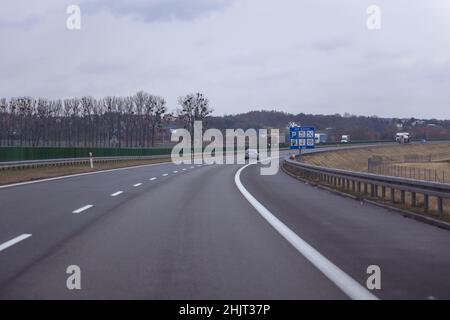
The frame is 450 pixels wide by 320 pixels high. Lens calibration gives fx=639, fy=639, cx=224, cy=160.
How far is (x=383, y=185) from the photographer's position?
1938cm

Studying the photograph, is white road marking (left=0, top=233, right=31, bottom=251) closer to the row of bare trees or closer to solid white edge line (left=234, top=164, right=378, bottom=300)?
solid white edge line (left=234, top=164, right=378, bottom=300)

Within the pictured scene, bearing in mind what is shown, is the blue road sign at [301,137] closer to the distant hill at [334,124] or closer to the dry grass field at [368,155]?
the dry grass field at [368,155]

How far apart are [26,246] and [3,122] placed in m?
66.1

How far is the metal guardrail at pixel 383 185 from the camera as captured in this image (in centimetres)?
1508

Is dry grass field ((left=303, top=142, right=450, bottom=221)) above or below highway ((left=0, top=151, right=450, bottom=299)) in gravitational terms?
below

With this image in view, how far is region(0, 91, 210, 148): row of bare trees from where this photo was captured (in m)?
83.3

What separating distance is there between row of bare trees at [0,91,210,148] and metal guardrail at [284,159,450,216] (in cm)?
4908

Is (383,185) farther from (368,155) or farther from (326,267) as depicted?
(368,155)

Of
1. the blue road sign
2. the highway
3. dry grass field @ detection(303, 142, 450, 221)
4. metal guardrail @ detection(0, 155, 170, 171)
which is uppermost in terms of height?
the blue road sign

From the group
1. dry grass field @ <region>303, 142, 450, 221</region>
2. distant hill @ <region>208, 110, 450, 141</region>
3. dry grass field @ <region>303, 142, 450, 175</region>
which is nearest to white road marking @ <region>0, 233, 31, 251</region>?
dry grass field @ <region>303, 142, 450, 221</region>

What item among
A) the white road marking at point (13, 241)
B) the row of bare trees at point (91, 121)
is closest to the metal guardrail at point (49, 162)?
the row of bare trees at point (91, 121)

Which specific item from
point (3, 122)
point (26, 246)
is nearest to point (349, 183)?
point (26, 246)

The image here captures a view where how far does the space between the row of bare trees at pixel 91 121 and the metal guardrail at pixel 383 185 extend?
4908 cm

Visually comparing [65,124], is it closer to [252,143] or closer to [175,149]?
[175,149]
